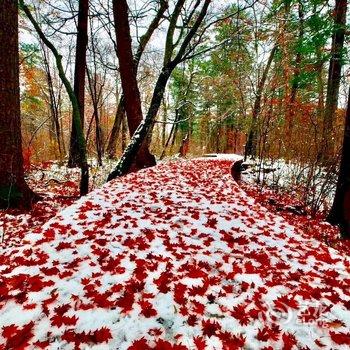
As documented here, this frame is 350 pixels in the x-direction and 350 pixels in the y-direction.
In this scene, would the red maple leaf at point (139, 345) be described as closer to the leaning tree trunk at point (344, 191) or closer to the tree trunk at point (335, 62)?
the leaning tree trunk at point (344, 191)

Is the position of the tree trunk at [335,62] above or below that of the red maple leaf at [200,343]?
above

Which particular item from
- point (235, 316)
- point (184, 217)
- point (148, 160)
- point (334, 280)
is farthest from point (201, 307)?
point (148, 160)

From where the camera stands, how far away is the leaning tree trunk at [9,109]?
241 inches

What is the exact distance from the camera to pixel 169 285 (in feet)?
10.2

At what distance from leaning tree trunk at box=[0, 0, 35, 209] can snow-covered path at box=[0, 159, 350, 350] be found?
1.94m

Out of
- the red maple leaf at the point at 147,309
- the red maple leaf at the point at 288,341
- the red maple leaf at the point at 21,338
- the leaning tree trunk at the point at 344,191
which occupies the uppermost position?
the leaning tree trunk at the point at 344,191

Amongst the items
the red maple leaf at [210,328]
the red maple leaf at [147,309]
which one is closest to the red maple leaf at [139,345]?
the red maple leaf at [147,309]

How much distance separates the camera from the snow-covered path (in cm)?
243

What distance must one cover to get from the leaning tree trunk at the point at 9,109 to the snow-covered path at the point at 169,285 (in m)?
1.94

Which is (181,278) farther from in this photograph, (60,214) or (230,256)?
(60,214)

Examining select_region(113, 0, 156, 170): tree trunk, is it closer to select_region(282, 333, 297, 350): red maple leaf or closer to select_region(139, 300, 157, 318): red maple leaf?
select_region(139, 300, 157, 318): red maple leaf

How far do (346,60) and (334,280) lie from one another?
454 inches

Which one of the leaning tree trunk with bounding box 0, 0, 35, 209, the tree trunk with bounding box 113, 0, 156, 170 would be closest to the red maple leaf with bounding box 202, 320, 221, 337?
the leaning tree trunk with bounding box 0, 0, 35, 209

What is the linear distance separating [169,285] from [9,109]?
16.8 ft
